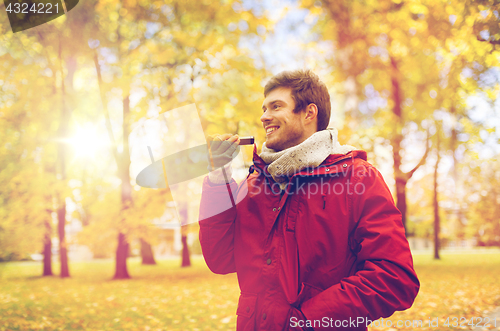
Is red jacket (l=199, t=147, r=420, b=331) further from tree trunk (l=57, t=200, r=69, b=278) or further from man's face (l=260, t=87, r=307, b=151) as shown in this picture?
tree trunk (l=57, t=200, r=69, b=278)

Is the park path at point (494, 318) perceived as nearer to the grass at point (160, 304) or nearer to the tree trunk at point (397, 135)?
the grass at point (160, 304)

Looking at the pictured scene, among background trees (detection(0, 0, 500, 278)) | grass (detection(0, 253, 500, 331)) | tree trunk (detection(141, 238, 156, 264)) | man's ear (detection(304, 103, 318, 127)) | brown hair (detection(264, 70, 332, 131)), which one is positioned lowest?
tree trunk (detection(141, 238, 156, 264))

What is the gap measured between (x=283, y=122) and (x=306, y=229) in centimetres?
59

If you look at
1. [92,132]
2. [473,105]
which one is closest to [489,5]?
[473,105]

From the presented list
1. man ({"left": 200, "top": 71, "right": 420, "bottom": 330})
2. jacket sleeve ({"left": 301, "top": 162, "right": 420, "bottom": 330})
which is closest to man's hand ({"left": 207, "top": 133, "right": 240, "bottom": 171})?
man ({"left": 200, "top": 71, "right": 420, "bottom": 330})

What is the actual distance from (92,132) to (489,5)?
39.3ft

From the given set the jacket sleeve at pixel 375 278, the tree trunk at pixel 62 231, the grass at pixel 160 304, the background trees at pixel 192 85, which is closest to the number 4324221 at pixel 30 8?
the background trees at pixel 192 85

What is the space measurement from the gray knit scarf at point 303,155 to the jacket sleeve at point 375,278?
310 mm

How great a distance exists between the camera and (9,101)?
10727 millimetres

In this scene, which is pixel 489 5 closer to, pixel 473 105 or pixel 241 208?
pixel 241 208

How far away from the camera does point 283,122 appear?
68.6 inches

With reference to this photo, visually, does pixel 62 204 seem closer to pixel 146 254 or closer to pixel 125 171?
pixel 125 171

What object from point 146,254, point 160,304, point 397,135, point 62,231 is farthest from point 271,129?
point 146,254

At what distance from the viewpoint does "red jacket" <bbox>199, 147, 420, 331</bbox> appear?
4.37 feet
